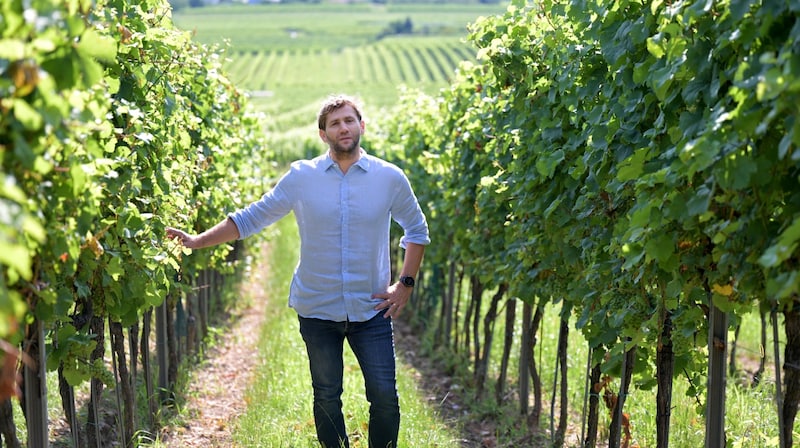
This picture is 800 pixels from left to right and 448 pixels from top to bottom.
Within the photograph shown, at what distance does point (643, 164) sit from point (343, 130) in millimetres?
1660

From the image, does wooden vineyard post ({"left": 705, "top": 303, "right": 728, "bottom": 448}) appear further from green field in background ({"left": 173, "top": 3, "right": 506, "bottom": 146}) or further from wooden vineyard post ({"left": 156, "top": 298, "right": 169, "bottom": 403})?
green field in background ({"left": 173, "top": 3, "right": 506, "bottom": 146})

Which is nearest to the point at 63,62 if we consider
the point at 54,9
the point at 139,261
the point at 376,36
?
the point at 54,9

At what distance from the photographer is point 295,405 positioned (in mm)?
7266

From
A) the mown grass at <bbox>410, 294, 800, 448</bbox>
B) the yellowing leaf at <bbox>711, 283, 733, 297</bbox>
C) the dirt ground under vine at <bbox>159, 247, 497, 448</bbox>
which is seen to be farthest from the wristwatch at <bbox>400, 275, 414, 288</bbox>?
the yellowing leaf at <bbox>711, 283, 733, 297</bbox>

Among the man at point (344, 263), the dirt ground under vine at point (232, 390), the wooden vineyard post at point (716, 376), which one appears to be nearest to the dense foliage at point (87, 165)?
the man at point (344, 263)

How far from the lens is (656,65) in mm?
3943

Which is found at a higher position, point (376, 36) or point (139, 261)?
point (376, 36)

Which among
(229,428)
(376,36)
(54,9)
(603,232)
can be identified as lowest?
(229,428)

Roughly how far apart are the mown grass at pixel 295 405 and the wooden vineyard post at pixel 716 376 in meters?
2.26

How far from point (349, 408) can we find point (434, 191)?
381cm

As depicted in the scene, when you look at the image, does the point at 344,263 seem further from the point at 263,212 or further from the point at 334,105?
the point at 334,105

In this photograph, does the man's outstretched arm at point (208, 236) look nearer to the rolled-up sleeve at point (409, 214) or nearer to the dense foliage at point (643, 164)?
the rolled-up sleeve at point (409, 214)

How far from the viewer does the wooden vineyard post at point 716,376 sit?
4016 millimetres

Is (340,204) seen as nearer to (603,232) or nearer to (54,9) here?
(603,232)
